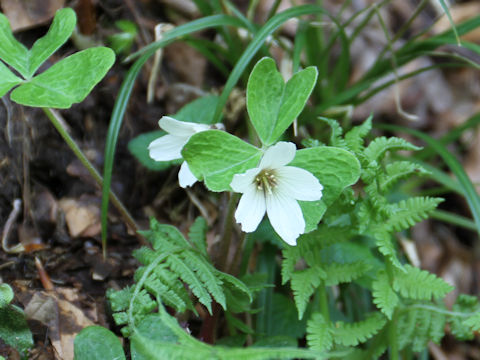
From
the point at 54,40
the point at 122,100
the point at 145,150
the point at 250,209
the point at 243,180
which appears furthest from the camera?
the point at 145,150

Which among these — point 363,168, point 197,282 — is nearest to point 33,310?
point 197,282

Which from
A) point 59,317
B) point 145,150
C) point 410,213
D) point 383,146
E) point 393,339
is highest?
point 383,146

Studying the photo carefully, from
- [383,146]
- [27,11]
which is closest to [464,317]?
[383,146]

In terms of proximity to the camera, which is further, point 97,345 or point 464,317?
point 464,317

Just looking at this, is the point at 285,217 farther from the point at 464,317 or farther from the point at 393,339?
the point at 464,317

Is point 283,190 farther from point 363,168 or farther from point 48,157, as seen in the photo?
point 48,157

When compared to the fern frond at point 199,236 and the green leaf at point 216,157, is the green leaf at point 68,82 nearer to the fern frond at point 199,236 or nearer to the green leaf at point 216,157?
the green leaf at point 216,157

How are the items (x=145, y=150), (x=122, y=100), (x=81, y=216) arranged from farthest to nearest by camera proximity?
(x=145, y=150)
(x=81, y=216)
(x=122, y=100)
